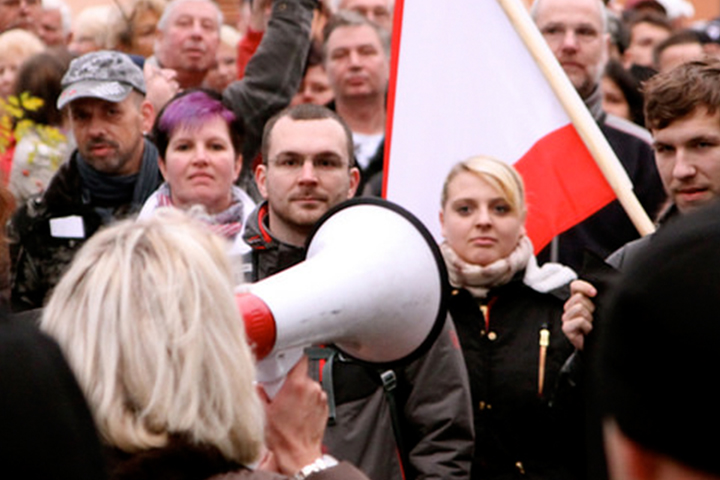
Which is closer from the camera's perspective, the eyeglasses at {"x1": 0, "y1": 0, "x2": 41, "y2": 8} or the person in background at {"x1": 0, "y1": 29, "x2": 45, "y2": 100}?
the person in background at {"x1": 0, "y1": 29, "x2": 45, "y2": 100}

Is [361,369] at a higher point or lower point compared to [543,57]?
lower

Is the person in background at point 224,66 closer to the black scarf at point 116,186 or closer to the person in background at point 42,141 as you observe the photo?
the person in background at point 42,141

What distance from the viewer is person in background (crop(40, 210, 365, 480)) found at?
7.93 feet

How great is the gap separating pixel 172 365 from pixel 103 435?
0.16m

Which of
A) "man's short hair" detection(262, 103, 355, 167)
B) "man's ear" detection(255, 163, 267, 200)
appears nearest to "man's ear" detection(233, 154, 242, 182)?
"man's ear" detection(255, 163, 267, 200)

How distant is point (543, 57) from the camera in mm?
5750

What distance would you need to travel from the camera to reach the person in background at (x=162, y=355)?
242 centimetres

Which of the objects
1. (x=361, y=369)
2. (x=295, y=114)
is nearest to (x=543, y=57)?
(x=295, y=114)

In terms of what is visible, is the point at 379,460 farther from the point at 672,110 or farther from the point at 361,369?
the point at 672,110

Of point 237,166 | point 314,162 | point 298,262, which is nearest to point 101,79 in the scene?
point 237,166

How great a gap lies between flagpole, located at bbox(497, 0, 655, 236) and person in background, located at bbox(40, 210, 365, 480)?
300 centimetres

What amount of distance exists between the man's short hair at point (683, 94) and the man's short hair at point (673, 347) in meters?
Answer: 3.21

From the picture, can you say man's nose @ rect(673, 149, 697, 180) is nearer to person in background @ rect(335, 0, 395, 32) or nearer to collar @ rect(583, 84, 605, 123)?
collar @ rect(583, 84, 605, 123)

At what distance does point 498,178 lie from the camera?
4.93m
